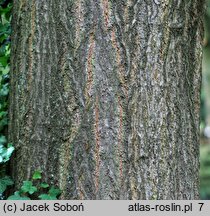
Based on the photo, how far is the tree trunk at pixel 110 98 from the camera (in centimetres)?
286

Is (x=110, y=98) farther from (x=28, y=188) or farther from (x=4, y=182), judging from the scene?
(x=4, y=182)

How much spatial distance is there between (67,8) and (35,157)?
0.83 meters

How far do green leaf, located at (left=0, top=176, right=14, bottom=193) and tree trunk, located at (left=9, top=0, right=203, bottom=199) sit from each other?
14cm

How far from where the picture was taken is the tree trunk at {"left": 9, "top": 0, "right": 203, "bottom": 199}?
2857 millimetres

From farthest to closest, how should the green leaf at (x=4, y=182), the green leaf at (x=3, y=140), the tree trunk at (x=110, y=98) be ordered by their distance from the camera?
the green leaf at (x=3, y=140) < the green leaf at (x=4, y=182) < the tree trunk at (x=110, y=98)

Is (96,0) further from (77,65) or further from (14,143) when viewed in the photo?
(14,143)

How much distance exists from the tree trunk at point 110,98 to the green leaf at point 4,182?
0.14 metres

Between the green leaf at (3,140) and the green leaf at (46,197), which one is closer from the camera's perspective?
the green leaf at (46,197)

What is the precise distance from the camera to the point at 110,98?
286cm

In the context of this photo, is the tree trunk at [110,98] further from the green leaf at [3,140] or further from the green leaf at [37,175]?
the green leaf at [3,140]

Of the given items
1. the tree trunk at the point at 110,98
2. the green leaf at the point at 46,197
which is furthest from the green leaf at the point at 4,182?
the green leaf at the point at 46,197

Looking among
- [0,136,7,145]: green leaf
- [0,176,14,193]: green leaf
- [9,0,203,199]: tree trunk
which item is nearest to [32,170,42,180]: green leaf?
[9,0,203,199]: tree trunk

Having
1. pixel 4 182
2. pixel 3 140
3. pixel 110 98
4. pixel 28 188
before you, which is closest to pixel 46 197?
pixel 28 188

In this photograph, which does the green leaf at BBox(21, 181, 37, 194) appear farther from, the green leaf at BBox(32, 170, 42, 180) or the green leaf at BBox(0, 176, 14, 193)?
the green leaf at BBox(0, 176, 14, 193)
